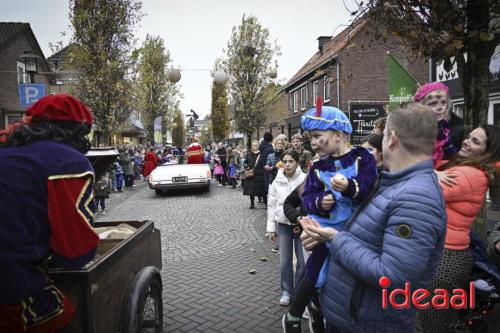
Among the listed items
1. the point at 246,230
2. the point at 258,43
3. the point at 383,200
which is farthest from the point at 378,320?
the point at 258,43

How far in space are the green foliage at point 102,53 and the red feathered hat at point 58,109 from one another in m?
14.3

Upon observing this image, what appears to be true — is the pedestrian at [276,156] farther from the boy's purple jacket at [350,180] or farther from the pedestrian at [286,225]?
the boy's purple jacket at [350,180]

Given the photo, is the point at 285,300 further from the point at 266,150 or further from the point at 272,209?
the point at 266,150

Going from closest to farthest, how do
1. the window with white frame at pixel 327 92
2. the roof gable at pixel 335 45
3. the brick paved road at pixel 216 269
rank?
the brick paved road at pixel 216 269 < the roof gable at pixel 335 45 < the window with white frame at pixel 327 92

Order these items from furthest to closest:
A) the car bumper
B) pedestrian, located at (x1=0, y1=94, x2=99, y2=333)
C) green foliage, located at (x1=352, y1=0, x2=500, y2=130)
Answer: the car bumper → green foliage, located at (x1=352, y1=0, x2=500, y2=130) → pedestrian, located at (x1=0, y1=94, x2=99, y2=333)

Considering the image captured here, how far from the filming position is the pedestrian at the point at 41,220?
1660mm

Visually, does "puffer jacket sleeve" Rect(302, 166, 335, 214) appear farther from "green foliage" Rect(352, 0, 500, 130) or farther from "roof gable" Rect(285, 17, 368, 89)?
"roof gable" Rect(285, 17, 368, 89)

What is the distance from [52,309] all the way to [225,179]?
15.1 m

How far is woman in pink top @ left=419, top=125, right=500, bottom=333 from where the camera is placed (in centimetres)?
256

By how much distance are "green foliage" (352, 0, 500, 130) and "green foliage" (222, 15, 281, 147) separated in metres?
20.3

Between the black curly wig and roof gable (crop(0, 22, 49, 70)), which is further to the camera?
roof gable (crop(0, 22, 49, 70))

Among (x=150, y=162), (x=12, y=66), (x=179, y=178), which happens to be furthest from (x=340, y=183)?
(x=12, y=66)

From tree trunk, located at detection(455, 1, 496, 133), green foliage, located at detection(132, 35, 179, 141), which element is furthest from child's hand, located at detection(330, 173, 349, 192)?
green foliage, located at detection(132, 35, 179, 141)

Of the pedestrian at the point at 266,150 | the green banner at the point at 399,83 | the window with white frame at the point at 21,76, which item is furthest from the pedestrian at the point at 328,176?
A: the window with white frame at the point at 21,76
